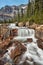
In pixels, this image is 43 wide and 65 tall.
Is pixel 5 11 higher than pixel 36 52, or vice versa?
pixel 36 52

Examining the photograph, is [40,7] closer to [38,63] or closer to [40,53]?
[40,53]

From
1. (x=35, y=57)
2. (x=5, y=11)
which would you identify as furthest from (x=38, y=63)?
(x=5, y=11)

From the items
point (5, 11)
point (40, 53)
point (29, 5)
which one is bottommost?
point (5, 11)

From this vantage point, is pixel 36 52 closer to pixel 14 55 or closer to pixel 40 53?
pixel 40 53

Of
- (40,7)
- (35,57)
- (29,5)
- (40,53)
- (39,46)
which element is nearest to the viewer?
(35,57)

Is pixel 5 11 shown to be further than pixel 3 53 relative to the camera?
Yes

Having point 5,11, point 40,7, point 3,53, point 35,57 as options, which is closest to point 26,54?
point 35,57

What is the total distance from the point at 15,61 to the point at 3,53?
2.11 meters

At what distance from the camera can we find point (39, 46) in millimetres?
16297

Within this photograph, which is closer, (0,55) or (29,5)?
(0,55)

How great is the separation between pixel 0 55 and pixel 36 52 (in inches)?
120

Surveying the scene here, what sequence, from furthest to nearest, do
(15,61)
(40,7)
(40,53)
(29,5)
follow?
(29,5), (40,7), (40,53), (15,61)

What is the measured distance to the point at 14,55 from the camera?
537 inches

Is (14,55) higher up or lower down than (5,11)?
higher up
